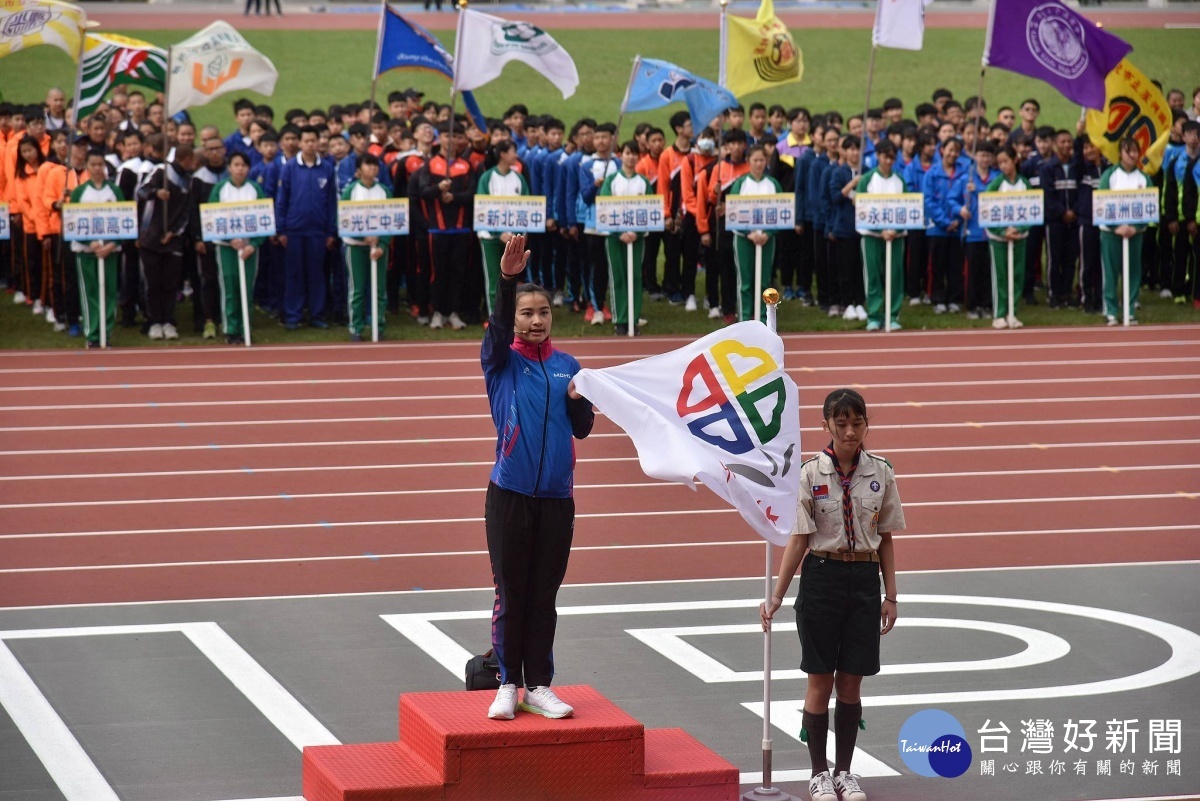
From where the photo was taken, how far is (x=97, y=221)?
18562mm

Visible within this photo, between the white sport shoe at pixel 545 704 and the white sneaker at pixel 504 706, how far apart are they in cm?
9

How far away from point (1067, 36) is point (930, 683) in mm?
11578

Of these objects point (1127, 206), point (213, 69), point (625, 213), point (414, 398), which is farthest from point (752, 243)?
point (213, 69)

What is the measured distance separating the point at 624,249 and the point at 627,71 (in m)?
23.0

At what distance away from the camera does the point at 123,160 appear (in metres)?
19.7

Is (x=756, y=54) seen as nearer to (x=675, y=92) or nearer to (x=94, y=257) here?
(x=675, y=92)

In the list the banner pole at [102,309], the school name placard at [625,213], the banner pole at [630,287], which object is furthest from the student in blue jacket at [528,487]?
the banner pole at [630,287]

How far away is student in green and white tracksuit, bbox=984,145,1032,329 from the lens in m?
19.9

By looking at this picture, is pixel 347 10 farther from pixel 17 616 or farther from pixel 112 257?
pixel 17 616

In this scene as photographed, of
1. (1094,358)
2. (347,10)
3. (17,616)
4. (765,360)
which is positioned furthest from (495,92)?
(765,360)

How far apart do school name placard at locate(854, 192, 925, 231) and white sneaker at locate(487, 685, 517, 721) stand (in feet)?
45.4

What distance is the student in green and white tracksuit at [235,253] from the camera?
18.9 meters

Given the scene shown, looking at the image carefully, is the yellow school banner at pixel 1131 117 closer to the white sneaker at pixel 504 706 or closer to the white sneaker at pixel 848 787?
the white sneaker at pixel 848 787

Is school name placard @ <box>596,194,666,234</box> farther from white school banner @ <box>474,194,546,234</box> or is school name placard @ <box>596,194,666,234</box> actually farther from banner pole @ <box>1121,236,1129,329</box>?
banner pole @ <box>1121,236,1129,329</box>
